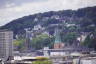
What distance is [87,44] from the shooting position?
62.3ft

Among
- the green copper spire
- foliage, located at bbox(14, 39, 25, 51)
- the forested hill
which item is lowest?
foliage, located at bbox(14, 39, 25, 51)

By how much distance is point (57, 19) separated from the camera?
2586 centimetres

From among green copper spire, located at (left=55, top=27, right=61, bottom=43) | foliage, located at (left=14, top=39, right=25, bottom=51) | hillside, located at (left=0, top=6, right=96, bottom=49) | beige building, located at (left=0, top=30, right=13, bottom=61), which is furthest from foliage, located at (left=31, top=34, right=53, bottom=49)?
beige building, located at (left=0, top=30, right=13, bottom=61)

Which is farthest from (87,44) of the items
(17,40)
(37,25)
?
(37,25)

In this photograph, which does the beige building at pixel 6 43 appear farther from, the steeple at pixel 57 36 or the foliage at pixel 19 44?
the steeple at pixel 57 36

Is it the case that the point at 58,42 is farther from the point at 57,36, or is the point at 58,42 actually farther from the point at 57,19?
the point at 57,19

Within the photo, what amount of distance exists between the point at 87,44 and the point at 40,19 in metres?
8.11

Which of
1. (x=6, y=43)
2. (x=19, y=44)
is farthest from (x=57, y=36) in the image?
(x=6, y=43)

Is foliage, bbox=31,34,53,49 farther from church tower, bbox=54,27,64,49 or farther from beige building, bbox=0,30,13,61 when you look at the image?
beige building, bbox=0,30,13,61

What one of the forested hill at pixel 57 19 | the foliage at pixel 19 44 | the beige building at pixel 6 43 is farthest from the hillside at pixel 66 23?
the beige building at pixel 6 43

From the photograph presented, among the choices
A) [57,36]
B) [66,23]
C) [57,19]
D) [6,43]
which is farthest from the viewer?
[57,19]

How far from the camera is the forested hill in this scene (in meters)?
20.7

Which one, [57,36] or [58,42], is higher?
[57,36]

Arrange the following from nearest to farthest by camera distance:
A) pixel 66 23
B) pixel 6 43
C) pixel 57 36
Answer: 1. pixel 6 43
2. pixel 57 36
3. pixel 66 23
